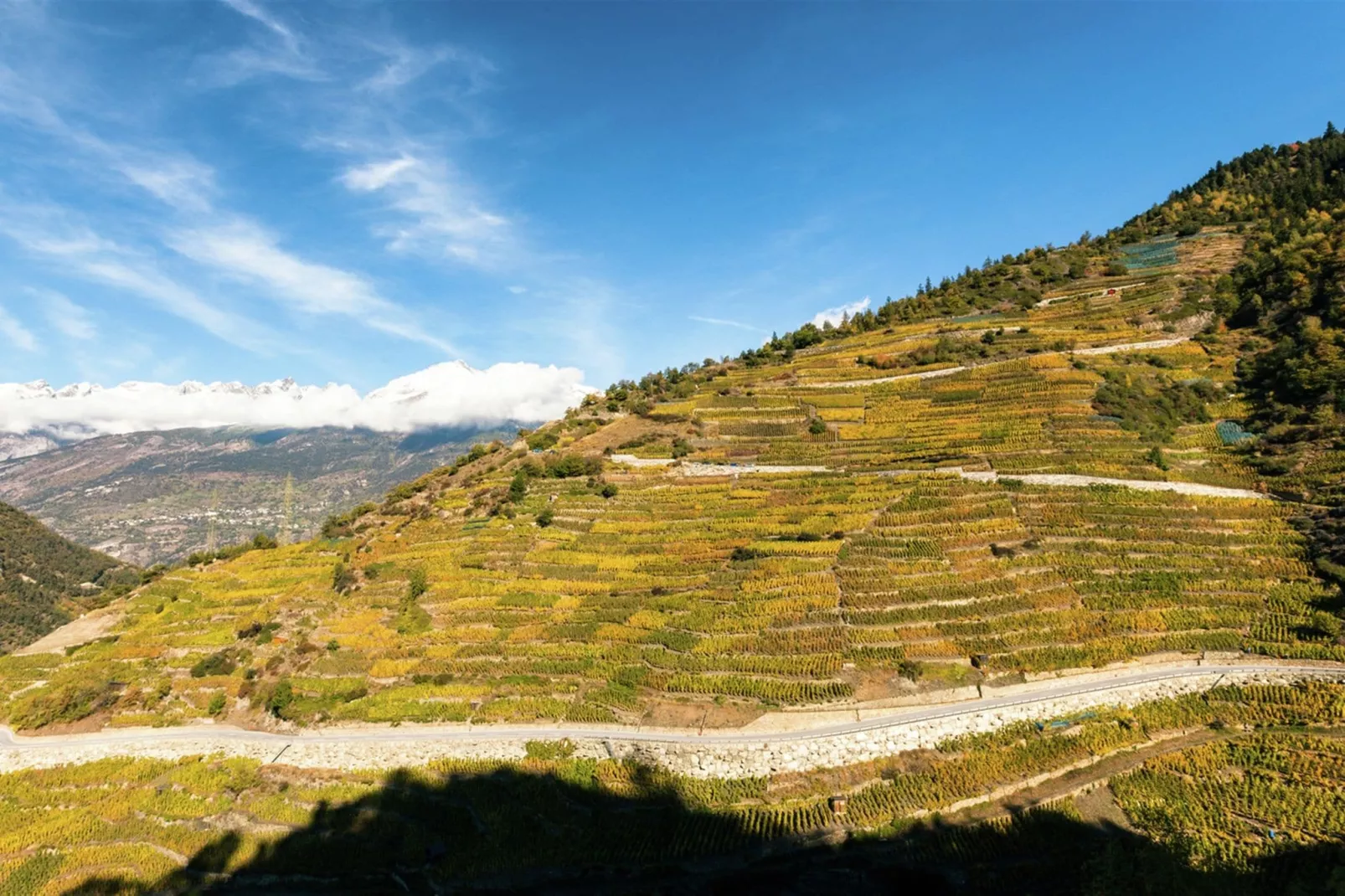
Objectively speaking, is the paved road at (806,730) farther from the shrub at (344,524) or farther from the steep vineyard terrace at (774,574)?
the shrub at (344,524)

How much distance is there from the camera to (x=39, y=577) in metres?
137

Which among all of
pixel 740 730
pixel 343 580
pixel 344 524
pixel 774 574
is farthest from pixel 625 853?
pixel 344 524

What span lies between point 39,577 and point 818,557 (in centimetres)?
19994

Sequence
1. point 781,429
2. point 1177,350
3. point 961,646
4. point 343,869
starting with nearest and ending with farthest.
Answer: point 343,869
point 961,646
point 1177,350
point 781,429

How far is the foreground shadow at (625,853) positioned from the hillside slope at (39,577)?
117 meters

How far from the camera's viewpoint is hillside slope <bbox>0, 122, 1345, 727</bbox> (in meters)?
31.6

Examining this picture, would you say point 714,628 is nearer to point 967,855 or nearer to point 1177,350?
point 967,855

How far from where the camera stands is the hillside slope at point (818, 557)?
104 feet

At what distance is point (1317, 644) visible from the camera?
27.7 metres

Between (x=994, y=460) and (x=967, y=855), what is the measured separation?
118 feet

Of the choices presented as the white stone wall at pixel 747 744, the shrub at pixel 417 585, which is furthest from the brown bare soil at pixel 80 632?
the white stone wall at pixel 747 744

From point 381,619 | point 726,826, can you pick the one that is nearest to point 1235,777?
point 726,826

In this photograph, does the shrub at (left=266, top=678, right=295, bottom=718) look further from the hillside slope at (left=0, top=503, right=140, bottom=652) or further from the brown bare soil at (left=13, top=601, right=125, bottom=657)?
the hillside slope at (left=0, top=503, right=140, bottom=652)

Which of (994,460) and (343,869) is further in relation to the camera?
(994,460)
